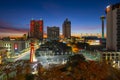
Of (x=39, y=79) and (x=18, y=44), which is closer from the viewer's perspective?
(x=39, y=79)

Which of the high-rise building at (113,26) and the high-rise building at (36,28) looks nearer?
the high-rise building at (113,26)

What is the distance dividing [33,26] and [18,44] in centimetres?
8864

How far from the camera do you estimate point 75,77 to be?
1565cm

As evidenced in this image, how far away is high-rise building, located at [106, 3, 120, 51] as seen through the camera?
140 ft

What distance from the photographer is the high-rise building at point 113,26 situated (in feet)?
140

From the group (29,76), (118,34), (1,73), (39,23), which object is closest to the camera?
(29,76)

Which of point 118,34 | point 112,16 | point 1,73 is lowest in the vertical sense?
point 1,73

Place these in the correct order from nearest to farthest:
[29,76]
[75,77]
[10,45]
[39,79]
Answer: [39,79] < [75,77] < [29,76] < [10,45]

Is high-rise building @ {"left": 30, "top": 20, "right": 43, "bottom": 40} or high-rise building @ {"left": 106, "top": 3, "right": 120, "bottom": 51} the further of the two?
high-rise building @ {"left": 30, "top": 20, "right": 43, "bottom": 40}

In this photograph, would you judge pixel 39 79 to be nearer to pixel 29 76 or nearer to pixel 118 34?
pixel 29 76

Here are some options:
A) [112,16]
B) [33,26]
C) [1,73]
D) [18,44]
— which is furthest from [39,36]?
[1,73]

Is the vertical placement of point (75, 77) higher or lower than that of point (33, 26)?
lower

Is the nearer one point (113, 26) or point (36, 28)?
point (113, 26)

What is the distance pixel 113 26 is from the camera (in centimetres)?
4519
